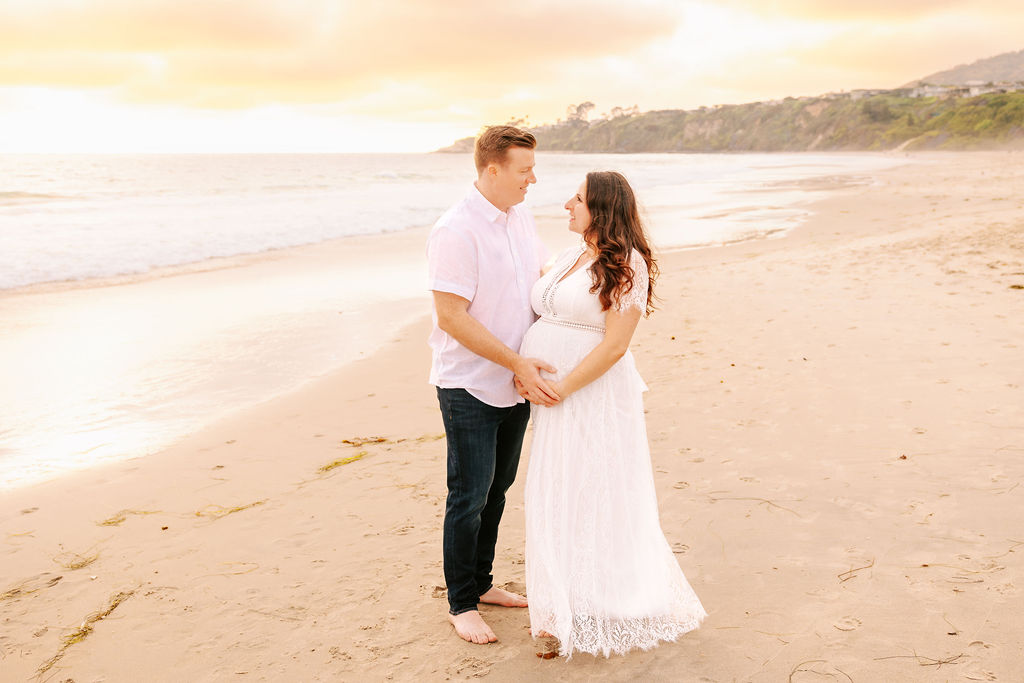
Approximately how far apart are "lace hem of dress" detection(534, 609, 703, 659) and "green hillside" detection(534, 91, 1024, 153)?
7077 centimetres

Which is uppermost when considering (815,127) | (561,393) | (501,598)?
(815,127)

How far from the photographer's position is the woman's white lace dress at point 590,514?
2.88 m

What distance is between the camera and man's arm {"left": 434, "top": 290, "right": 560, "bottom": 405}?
2.77 m

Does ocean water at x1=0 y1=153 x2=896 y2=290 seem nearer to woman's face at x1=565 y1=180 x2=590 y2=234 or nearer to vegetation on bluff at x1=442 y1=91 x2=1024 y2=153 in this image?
woman's face at x1=565 y1=180 x2=590 y2=234

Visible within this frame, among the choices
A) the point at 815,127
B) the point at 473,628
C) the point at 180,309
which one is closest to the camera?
the point at 473,628

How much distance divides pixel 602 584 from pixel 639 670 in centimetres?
33

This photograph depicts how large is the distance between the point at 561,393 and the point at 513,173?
0.82 m

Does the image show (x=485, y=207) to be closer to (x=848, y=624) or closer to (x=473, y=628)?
(x=473, y=628)

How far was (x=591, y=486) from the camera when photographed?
9.54 feet

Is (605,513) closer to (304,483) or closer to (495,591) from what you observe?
(495,591)

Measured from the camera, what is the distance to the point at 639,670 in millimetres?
2795

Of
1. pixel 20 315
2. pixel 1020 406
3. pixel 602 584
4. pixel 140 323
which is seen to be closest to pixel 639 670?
pixel 602 584

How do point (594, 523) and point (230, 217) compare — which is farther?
point (230, 217)

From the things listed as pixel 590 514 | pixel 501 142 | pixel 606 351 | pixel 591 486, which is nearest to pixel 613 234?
pixel 606 351
